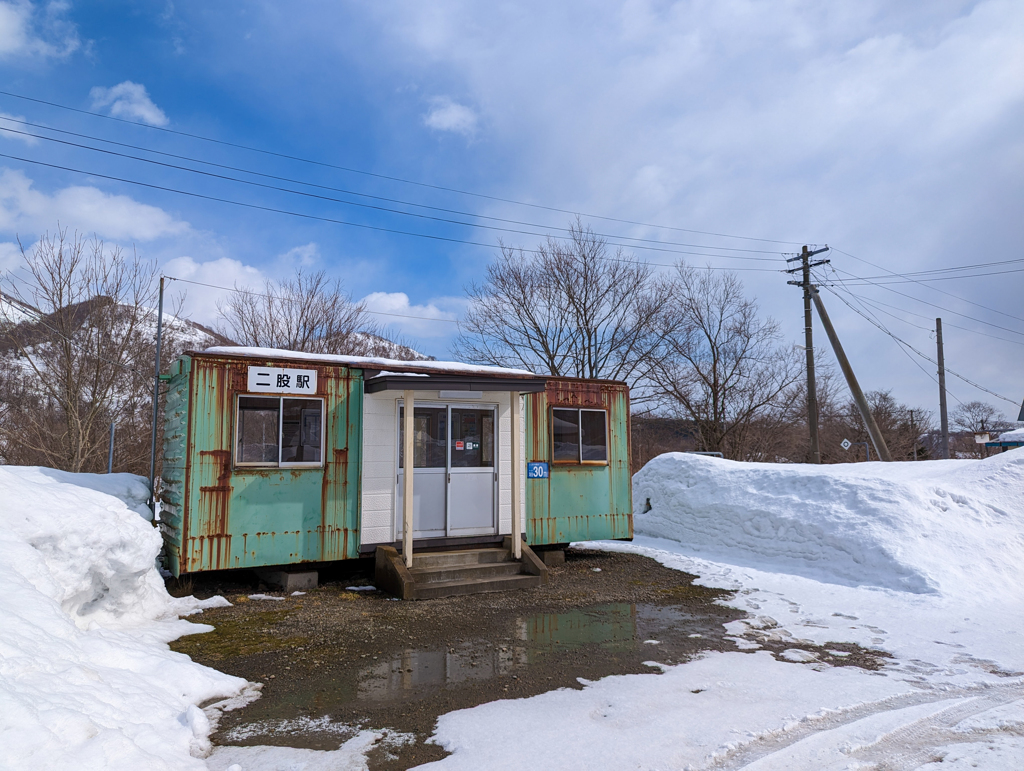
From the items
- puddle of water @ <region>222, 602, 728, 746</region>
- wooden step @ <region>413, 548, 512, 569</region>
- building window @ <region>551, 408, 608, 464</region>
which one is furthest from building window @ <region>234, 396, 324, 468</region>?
building window @ <region>551, 408, 608, 464</region>

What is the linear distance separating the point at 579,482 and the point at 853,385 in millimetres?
10869

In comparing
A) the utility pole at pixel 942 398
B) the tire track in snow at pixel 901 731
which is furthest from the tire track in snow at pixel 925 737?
the utility pole at pixel 942 398

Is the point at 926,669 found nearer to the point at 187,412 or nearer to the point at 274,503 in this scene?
the point at 274,503

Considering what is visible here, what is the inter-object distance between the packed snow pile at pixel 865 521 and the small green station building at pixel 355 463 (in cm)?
327

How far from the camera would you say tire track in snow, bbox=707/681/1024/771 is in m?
3.74

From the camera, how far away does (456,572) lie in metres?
8.68

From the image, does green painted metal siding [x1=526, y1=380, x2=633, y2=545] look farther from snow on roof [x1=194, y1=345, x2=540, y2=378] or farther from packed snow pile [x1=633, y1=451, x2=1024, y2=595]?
packed snow pile [x1=633, y1=451, x2=1024, y2=595]

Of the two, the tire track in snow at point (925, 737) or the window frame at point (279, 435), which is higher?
the window frame at point (279, 435)

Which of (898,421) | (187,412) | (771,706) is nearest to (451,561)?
(187,412)

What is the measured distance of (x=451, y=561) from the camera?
8961mm

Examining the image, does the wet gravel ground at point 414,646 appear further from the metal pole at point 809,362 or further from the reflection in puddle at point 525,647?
the metal pole at point 809,362

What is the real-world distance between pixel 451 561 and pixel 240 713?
4.63 meters

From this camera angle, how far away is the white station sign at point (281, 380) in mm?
8383

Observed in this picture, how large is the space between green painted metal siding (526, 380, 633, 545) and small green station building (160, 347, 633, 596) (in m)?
0.03
